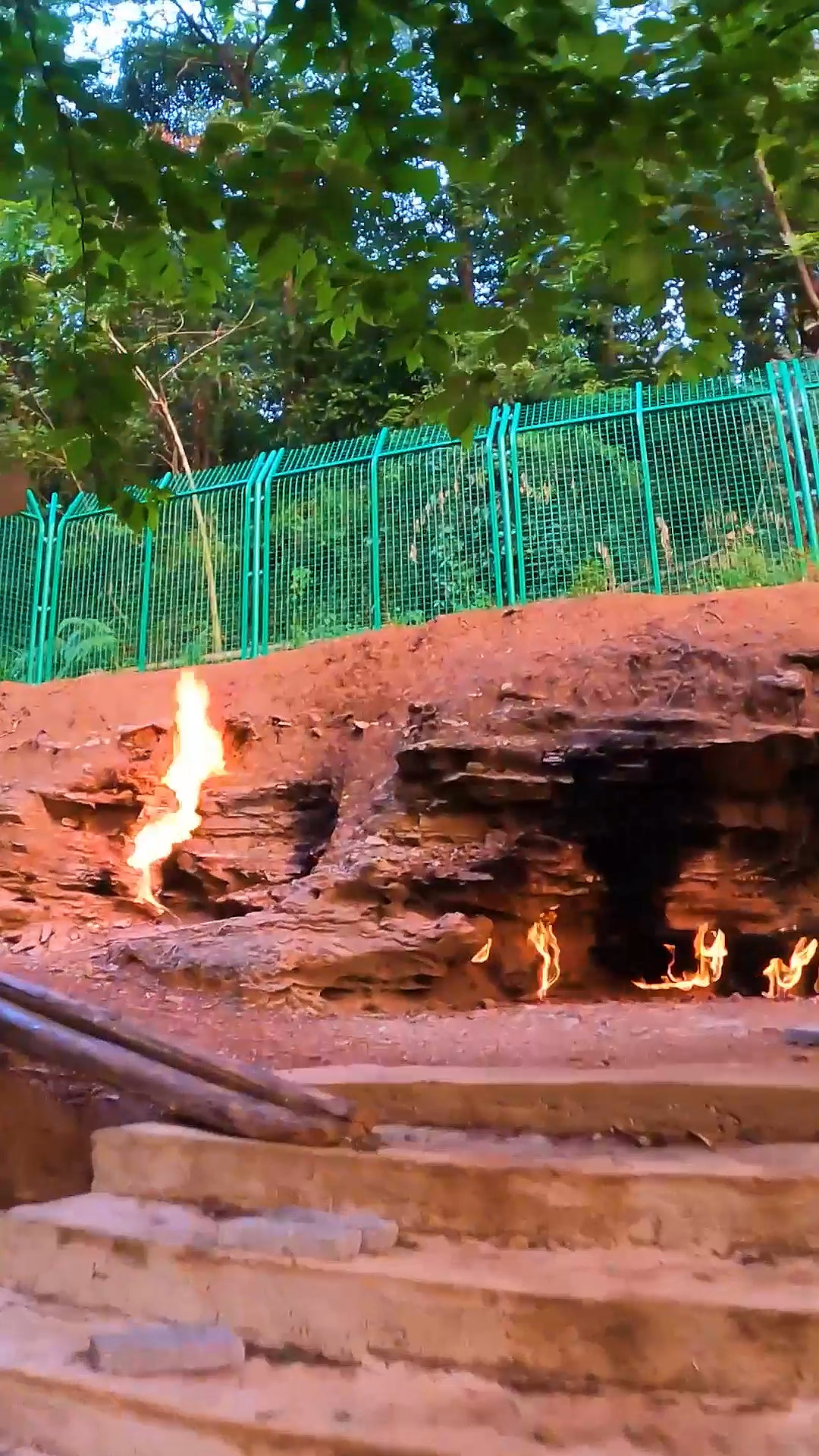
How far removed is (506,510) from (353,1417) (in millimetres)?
8858

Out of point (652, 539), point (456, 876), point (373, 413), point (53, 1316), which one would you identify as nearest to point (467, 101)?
point (53, 1316)

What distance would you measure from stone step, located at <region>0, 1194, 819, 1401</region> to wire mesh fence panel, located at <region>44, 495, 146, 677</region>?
923 centimetres

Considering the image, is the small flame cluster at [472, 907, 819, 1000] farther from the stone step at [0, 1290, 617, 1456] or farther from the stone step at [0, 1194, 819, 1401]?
the stone step at [0, 1290, 617, 1456]

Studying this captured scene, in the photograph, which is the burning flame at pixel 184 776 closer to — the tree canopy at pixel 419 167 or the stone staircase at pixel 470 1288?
the stone staircase at pixel 470 1288

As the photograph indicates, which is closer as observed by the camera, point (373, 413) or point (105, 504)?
point (105, 504)

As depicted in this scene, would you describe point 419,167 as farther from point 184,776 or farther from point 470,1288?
point 184,776

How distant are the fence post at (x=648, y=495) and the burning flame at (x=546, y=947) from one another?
13.1ft

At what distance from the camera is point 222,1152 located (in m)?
2.78

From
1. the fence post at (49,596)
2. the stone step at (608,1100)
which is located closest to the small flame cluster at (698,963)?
the stone step at (608,1100)

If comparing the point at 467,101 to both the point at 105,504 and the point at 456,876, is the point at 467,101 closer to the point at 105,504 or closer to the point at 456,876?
the point at 105,504

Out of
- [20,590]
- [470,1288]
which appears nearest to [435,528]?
[20,590]

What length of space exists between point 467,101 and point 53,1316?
3.34 m

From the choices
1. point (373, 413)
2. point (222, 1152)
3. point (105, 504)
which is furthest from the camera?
point (373, 413)

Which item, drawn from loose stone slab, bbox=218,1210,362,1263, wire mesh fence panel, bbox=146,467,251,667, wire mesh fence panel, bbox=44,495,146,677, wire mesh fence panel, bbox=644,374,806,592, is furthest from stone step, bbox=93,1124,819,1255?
wire mesh fence panel, bbox=44,495,146,677
